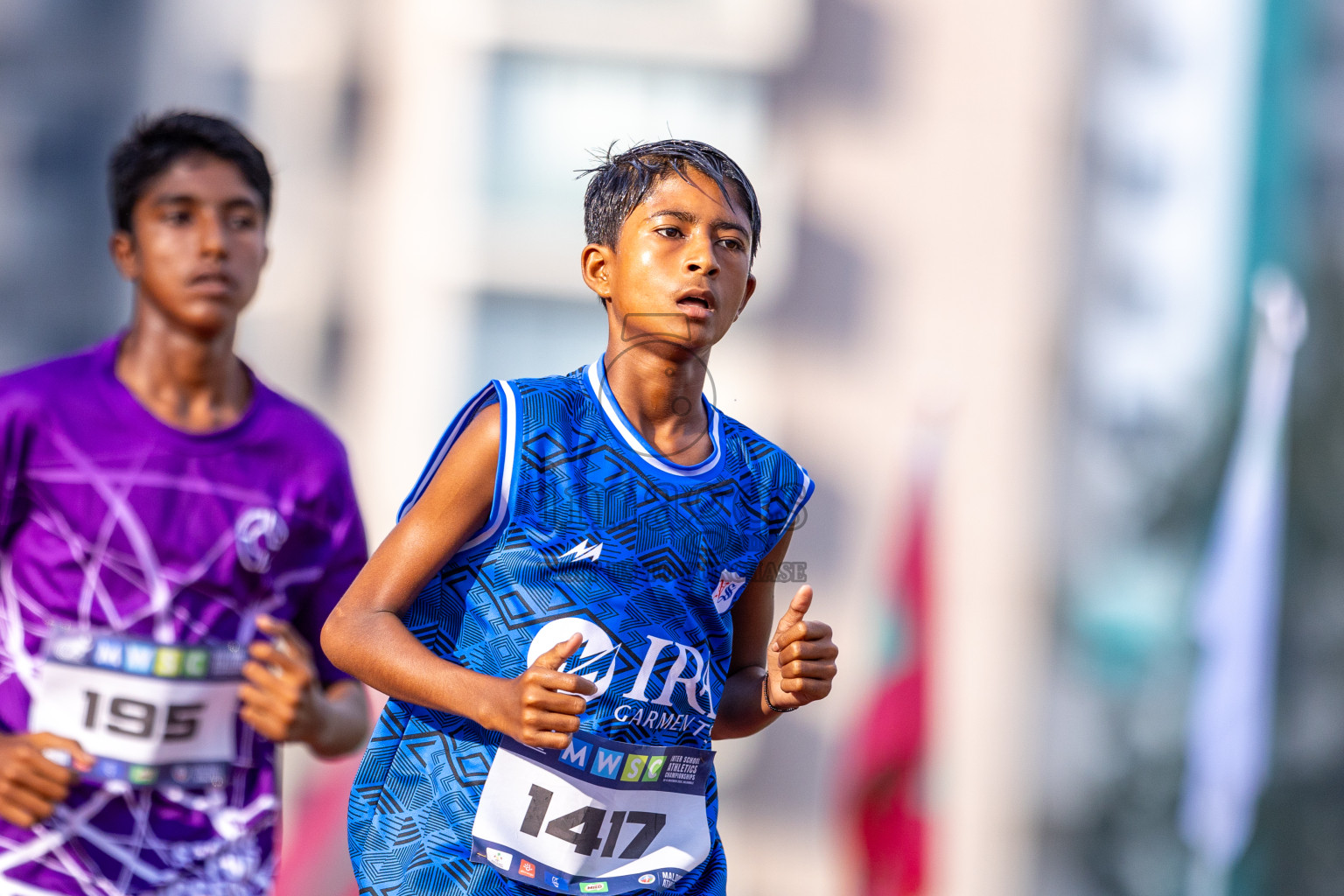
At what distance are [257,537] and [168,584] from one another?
23 centimetres

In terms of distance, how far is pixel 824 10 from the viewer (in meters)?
24.8

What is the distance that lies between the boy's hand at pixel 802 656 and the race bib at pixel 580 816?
217mm

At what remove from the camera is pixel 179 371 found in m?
4.23

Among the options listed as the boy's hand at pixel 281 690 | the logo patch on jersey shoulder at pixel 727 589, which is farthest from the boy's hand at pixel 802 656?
the boy's hand at pixel 281 690

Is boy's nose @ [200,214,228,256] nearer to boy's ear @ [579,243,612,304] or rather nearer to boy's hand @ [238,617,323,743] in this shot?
boy's hand @ [238,617,323,743]

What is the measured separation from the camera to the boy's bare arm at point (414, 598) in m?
2.49

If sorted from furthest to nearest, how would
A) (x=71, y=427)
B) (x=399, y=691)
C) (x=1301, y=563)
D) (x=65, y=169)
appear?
(x=65, y=169)
(x=1301, y=563)
(x=71, y=427)
(x=399, y=691)

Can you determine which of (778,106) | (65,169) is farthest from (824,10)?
(65,169)

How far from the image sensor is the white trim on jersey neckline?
2869 mm

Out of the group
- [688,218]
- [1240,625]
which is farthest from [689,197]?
[1240,625]

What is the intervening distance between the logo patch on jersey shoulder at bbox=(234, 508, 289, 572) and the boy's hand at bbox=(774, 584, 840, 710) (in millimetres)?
1680

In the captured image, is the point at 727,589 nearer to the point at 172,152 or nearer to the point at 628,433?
the point at 628,433

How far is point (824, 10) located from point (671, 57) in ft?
11.1

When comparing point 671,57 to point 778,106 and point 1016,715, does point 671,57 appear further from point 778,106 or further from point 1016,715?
point 1016,715
